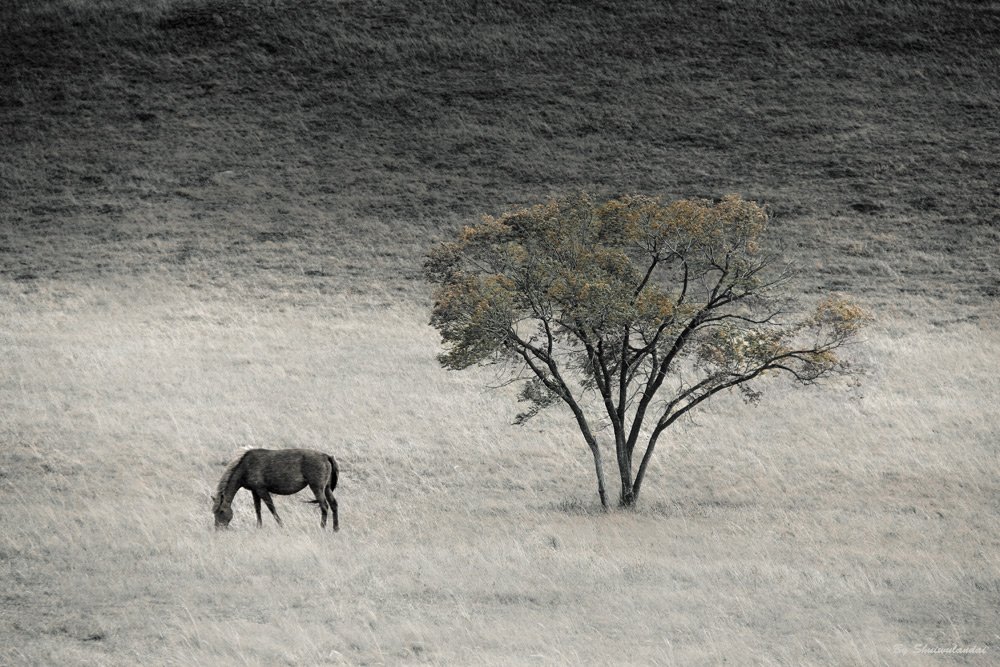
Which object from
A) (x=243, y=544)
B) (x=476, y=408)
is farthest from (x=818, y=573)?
(x=476, y=408)

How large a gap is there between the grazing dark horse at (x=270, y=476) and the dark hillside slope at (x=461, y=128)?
26232 mm

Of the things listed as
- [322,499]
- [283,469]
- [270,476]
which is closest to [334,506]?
[322,499]

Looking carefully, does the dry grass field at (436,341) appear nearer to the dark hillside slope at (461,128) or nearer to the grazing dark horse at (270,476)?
the dark hillside slope at (461,128)

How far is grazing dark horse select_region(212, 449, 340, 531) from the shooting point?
1389 cm

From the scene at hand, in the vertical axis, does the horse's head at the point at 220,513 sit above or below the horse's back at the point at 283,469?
below

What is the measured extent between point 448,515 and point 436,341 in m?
15.6

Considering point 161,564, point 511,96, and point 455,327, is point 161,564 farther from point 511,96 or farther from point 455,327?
point 511,96

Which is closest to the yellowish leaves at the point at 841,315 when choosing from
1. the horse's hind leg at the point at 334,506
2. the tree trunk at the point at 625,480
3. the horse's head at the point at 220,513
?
the tree trunk at the point at 625,480

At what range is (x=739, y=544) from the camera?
14875mm

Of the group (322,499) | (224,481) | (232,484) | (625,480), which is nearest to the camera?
(224,481)

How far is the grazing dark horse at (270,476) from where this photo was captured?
1389cm

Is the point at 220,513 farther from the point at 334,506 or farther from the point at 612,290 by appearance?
the point at 612,290

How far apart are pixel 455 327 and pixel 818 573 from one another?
7545 mm

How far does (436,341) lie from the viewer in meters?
32.0
